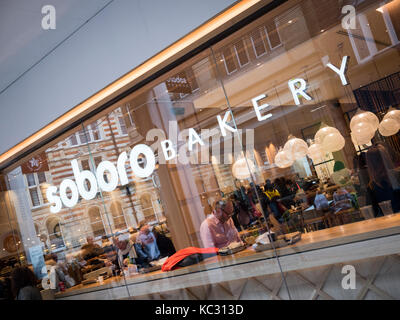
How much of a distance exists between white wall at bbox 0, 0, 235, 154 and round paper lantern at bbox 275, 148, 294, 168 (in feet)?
12.4

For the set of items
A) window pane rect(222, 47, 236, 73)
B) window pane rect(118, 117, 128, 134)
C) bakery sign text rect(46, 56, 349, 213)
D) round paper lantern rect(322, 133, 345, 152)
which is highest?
window pane rect(222, 47, 236, 73)

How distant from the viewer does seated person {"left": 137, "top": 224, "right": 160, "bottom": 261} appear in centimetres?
448

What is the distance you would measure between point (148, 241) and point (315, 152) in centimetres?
342

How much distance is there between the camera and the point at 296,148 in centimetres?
628

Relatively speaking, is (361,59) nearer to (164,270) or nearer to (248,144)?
(248,144)

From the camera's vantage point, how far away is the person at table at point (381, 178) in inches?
165

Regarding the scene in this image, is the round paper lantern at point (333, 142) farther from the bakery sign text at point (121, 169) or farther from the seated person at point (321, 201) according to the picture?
the bakery sign text at point (121, 169)

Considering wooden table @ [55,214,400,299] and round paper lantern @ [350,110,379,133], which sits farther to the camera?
round paper lantern @ [350,110,379,133]

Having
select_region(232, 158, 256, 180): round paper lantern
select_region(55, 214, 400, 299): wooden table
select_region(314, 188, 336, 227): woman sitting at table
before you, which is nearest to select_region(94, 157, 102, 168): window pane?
select_region(55, 214, 400, 299): wooden table

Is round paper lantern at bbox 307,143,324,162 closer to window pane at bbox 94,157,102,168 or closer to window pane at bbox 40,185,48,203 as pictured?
window pane at bbox 94,157,102,168

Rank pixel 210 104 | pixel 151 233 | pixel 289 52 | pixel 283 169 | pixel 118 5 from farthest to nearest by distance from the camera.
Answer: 1. pixel 283 169
2. pixel 289 52
3. pixel 151 233
4. pixel 210 104
5. pixel 118 5

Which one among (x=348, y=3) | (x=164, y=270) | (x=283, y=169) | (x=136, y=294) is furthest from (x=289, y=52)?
(x=136, y=294)

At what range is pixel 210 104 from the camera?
4.06 m

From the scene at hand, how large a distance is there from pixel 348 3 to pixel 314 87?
2.31 meters
